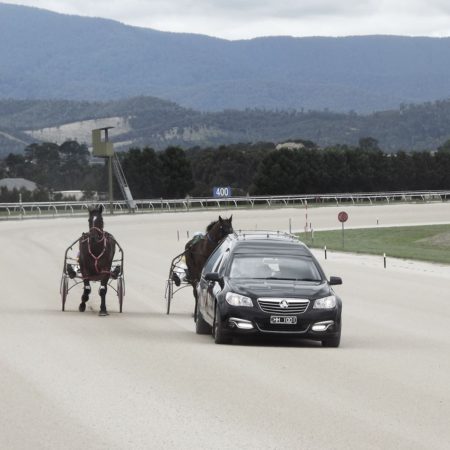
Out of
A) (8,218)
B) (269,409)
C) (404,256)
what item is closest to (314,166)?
(8,218)

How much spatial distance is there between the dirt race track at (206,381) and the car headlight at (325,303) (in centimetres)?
53

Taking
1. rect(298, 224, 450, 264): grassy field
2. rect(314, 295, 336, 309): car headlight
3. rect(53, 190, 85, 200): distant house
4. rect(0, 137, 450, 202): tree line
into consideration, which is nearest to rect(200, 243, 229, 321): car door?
rect(314, 295, 336, 309): car headlight

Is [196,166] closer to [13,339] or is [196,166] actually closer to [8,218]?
[8,218]

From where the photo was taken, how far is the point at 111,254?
20.6m

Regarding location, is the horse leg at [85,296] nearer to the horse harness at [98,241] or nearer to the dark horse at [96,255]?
the dark horse at [96,255]

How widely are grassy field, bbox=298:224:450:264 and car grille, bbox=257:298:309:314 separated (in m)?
24.3

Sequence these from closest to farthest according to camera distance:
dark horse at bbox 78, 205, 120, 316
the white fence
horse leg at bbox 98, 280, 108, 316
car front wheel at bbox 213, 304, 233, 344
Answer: car front wheel at bbox 213, 304, 233, 344, horse leg at bbox 98, 280, 108, 316, dark horse at bbox 78, 205, 120, 316, the white fence

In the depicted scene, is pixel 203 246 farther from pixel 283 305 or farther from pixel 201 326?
pixel 283 305

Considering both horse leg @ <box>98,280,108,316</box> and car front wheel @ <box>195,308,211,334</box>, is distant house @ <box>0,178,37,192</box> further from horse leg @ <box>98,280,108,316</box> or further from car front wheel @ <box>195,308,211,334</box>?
car front wheel @ <box>195,308,211,334</box>

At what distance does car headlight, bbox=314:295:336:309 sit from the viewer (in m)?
15.6

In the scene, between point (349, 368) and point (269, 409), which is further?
point (349, 368)

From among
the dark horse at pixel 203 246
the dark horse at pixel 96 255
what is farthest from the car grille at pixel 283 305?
the dark horse at pixel 96 255

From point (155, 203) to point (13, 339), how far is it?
253 feet

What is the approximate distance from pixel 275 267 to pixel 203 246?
12.8ft
